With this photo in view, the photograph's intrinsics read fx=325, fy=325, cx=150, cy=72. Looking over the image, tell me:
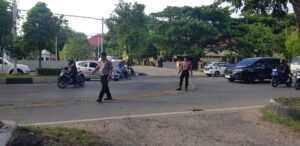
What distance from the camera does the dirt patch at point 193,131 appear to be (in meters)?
5.54

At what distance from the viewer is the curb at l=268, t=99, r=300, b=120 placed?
7172 millimetres

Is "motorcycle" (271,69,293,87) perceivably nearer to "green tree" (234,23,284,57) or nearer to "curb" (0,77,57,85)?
"curb" (0,77,57,85)

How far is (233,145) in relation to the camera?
17.6ft

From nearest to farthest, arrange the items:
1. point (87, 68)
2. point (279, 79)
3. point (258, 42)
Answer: point (279, 79)
point (87, 68)
point (258, 42)

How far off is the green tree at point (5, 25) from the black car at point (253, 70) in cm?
1385

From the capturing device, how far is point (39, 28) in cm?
2831

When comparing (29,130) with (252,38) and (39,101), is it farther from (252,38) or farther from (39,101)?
(252,38)

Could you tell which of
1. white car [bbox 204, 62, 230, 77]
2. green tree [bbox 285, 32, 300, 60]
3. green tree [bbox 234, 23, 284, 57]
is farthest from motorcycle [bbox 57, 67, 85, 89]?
green tree [bbox 285, 32, 300, 60]

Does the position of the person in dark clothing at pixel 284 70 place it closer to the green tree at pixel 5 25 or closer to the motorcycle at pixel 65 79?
the motorcycle at pixel 65 79

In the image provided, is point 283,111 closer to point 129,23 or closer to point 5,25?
point 5,25

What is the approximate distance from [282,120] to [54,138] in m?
4.98

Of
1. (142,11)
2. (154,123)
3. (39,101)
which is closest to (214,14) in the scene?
(142,11)

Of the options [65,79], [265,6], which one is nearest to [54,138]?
[265,6]

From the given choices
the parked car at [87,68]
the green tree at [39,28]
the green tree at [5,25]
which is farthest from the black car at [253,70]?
the green tree at [39,28]
